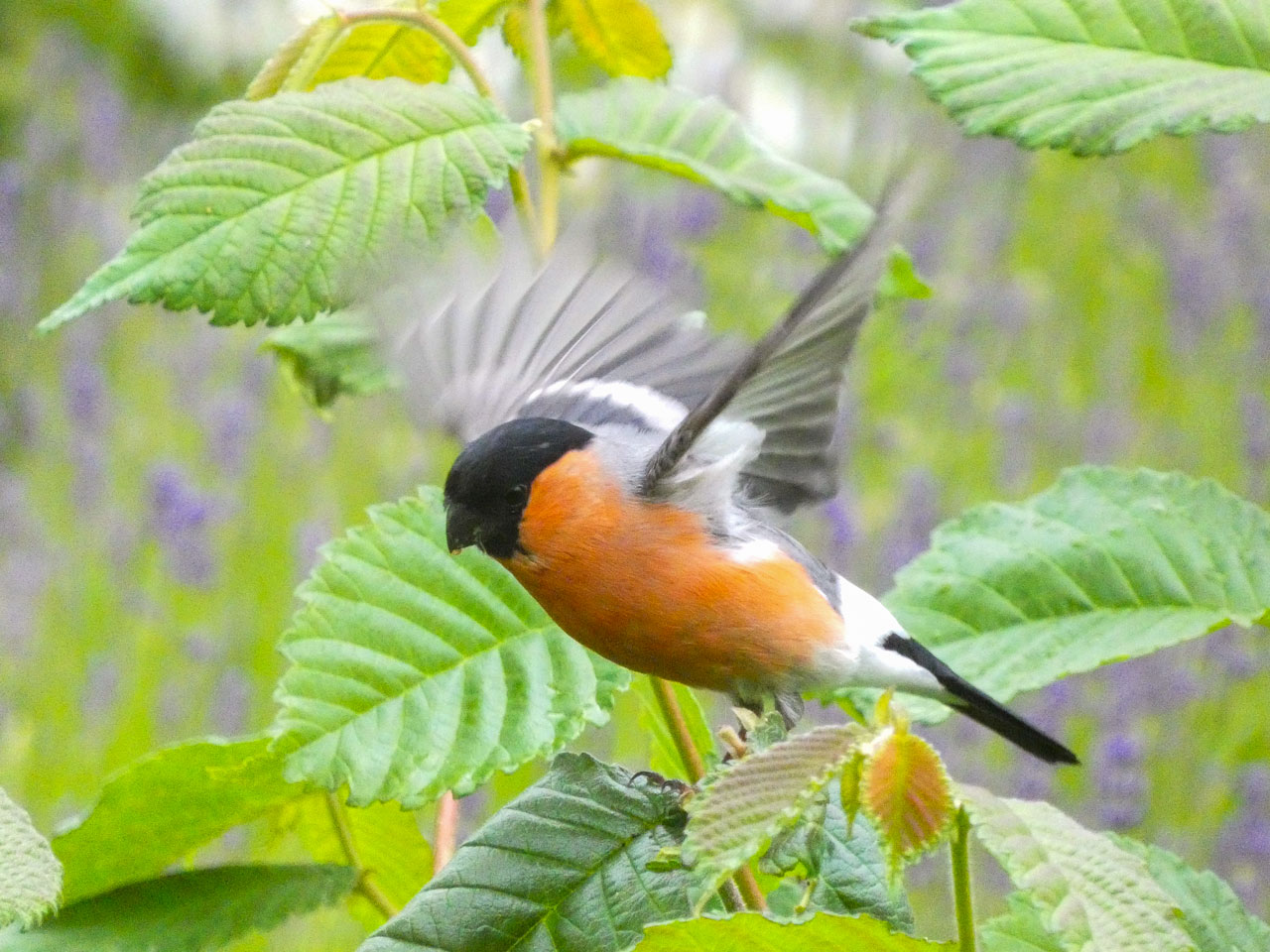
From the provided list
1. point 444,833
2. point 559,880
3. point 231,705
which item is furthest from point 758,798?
point 231,705

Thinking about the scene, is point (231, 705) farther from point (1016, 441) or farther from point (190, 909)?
point (190, 909)

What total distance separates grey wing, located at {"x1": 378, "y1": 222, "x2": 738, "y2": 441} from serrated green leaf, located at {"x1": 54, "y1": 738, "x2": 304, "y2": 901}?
38 centimetres

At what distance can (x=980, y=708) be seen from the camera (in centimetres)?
Result: 139

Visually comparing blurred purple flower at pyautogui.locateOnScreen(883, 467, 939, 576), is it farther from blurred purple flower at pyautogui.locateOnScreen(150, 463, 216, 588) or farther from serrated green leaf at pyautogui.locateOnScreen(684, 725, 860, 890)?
serrated green leaf at pyautogui.locateOnScreen(684, 725, 860, 890)

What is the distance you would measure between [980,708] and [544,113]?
0.66 m

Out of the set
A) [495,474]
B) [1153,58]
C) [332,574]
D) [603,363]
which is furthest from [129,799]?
[1153,58]

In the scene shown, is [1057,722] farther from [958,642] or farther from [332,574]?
[332,574]

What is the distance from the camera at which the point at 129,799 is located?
98cm

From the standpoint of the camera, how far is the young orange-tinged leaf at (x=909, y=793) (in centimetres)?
62

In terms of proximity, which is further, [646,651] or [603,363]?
[603,363]

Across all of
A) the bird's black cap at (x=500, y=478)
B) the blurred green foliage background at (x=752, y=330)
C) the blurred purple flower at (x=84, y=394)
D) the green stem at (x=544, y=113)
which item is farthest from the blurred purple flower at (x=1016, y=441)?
the green stem at (x=544, y=113)

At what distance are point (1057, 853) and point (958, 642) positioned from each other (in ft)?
1.55

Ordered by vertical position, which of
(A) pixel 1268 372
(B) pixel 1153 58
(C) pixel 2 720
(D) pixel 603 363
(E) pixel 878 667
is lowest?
(C) pixel 2 720

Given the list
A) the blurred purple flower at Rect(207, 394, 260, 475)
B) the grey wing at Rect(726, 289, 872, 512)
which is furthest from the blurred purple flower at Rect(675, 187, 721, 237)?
the grey wing at Rect(726, 289, 872, 512)
